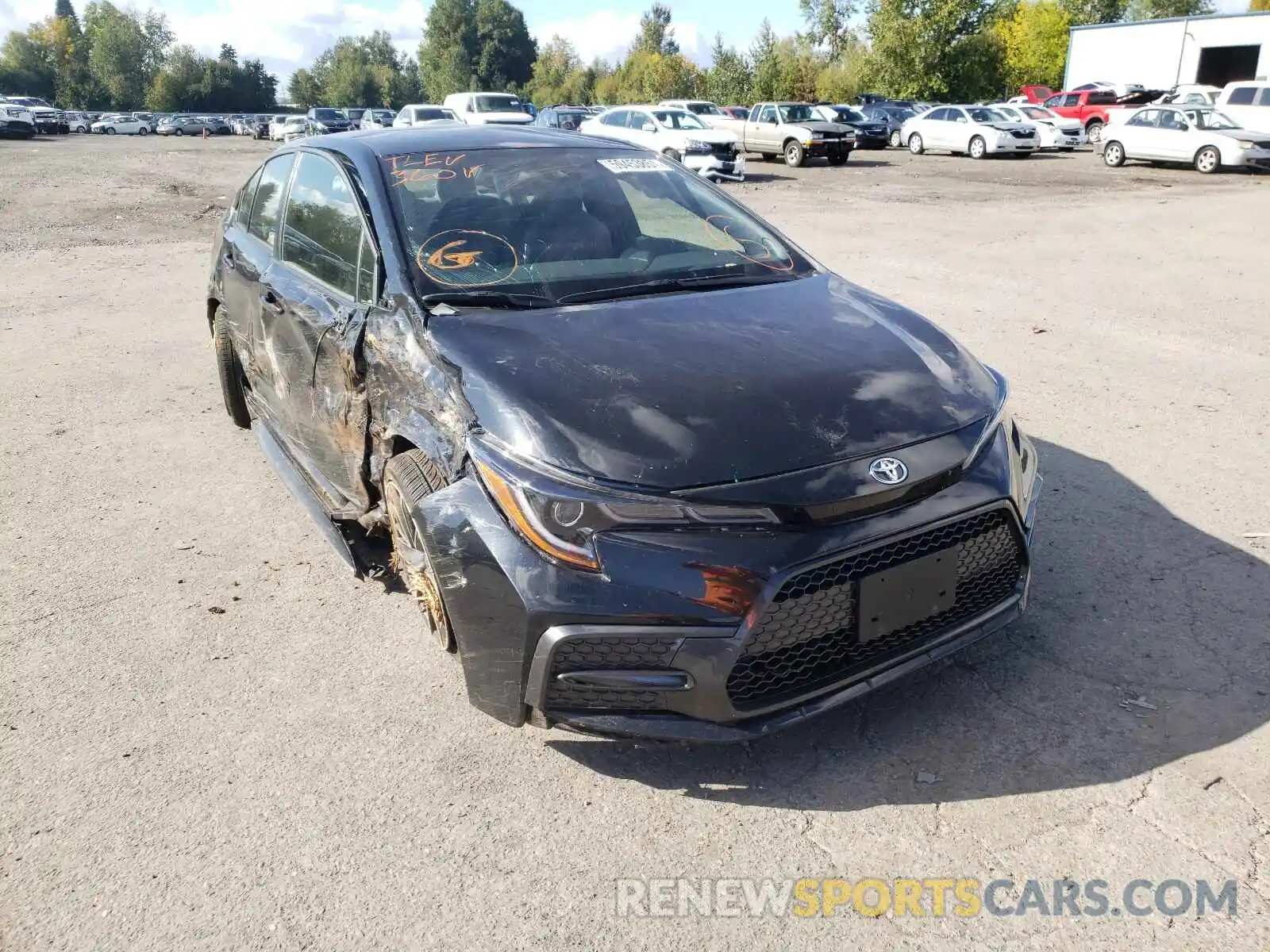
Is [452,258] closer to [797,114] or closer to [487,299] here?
[487,299]

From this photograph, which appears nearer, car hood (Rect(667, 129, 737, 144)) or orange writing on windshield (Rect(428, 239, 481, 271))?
orange writing on windshield (Rect(428, 239, 481, 271))

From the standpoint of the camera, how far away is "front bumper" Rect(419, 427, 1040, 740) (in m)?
2.45

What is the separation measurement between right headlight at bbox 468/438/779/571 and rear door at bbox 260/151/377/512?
1.15 m

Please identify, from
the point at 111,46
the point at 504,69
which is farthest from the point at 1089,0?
the point at 111,46

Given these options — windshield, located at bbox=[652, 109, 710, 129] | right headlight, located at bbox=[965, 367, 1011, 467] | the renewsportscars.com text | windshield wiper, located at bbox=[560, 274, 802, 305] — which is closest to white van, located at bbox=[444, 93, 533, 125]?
windshield, located at bbox=[652, 109, 710, 129]

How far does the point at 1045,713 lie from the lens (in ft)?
9.87

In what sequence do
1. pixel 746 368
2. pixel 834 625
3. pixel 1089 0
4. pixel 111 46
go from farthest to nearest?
pixel 111 46 → pixel 1089 0 → pixel 746 368 → pixel 834 625

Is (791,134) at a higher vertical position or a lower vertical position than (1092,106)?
lower

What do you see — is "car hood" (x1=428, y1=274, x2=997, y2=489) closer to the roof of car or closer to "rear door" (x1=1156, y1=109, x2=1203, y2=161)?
the roof of car

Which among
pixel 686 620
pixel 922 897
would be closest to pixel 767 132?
pixel 686 620

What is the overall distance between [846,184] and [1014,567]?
19818 mm

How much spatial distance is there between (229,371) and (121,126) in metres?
69.1

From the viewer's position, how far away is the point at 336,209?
391 centimetres

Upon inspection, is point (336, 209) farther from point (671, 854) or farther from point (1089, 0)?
point (1089, 0)
